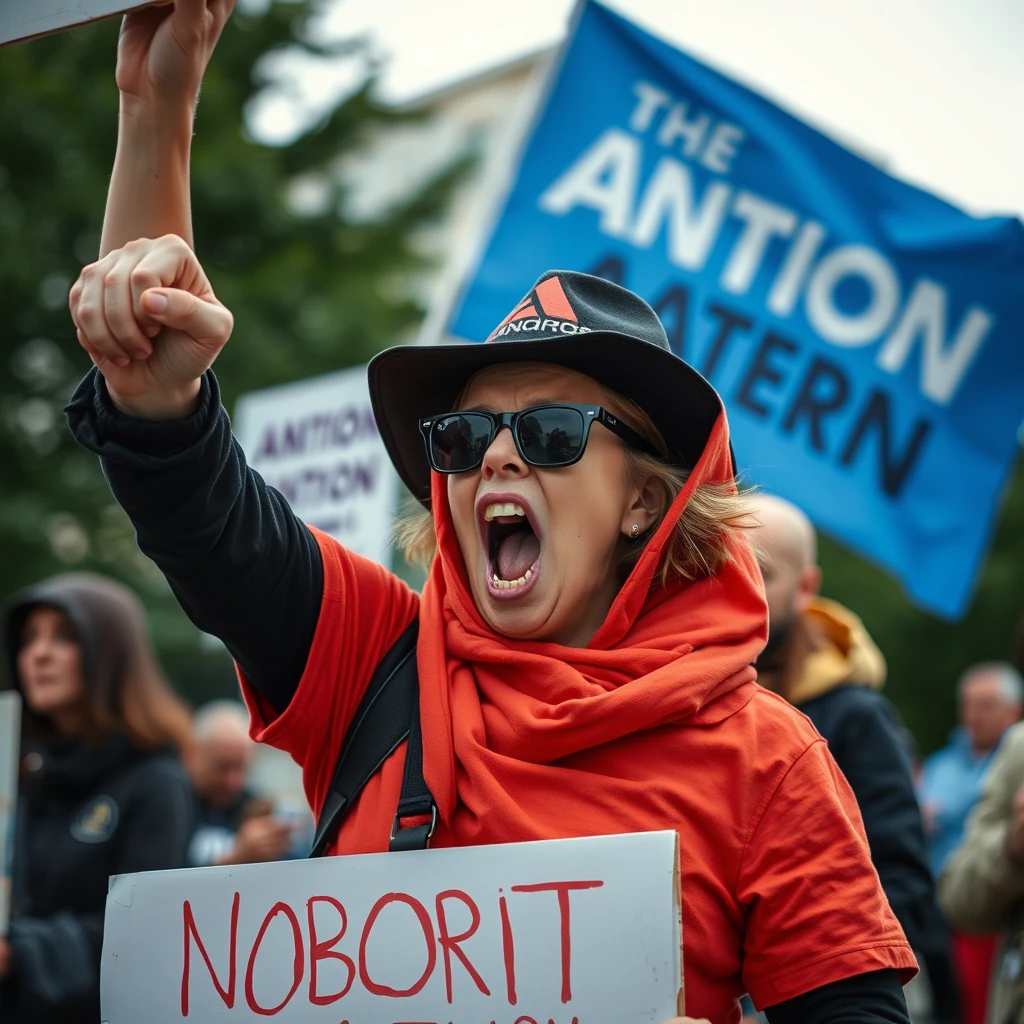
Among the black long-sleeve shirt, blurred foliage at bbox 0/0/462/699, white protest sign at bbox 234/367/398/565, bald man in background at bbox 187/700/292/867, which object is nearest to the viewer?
the black long-sleeve shirt

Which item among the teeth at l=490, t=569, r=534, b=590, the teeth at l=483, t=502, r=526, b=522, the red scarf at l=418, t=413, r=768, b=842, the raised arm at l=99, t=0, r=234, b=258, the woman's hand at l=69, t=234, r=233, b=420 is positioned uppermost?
the raised arm at l=99, t=0, r=234, b=258

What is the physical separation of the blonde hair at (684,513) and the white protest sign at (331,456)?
270cm

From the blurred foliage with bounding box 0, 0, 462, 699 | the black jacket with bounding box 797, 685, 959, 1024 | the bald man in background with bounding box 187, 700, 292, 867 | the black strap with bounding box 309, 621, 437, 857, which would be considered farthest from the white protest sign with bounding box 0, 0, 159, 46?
the blurred foliage with bounding box 0, 0, 462, 699

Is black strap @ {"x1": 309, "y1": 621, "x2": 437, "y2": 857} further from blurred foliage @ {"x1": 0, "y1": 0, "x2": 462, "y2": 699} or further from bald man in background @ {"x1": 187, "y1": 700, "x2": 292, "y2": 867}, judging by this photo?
blurred foliage @ {"x1": 0, "y1": 0, "x2": 462, "y2": 699}

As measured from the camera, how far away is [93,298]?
70.1 inches

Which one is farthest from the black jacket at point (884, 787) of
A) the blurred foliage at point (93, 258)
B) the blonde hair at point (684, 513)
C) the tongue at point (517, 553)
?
the blurred foliage at point (93, 258)

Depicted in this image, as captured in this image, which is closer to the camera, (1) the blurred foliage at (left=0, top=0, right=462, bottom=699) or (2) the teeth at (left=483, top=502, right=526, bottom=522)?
(2) the teeth at (left=483, top=502, right=526, bottom=522)

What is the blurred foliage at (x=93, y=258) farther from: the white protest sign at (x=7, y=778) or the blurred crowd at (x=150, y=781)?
the white protest sign at (x=7, y=778)

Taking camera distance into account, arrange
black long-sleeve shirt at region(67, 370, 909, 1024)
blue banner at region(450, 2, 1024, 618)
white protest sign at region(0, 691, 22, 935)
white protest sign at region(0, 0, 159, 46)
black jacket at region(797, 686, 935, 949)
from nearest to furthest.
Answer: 1. white protest sign at region(0, 0, 159, 46)
2. black long-sleeve shirt at region(67, 370, 909, 1024)
3. white protest sign at region(0, 691, 22, 935)
4. black jacket at region(797, 686, 935, 949)
5. blue banner at region(450, 2, 1024, 618)

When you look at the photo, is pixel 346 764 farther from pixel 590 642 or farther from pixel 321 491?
pixel 321 491

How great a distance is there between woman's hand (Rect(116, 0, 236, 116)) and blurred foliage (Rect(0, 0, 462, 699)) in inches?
432

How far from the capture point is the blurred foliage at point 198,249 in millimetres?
12719

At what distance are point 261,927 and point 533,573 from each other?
0.66 m

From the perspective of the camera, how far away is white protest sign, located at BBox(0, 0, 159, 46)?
174 centimetres
